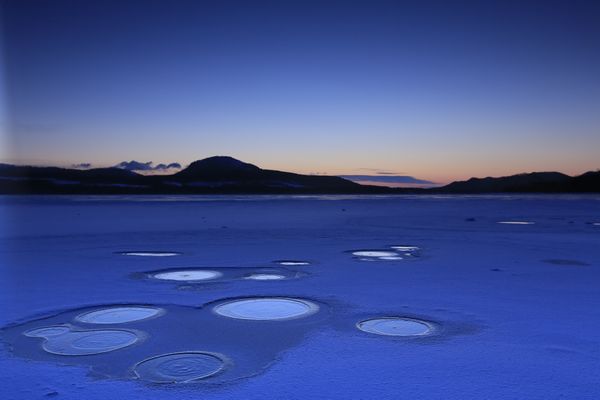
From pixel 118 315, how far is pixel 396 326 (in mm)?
2368

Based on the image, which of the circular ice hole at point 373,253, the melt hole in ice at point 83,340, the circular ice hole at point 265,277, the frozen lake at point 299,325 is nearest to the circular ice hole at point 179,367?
the frozen lake at point 299,325

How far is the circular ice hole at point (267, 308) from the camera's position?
3998mm

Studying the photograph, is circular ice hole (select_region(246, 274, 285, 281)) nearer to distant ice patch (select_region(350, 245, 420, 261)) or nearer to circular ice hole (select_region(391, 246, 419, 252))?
distant ice patch (select_region(350, 245, 420, 261))

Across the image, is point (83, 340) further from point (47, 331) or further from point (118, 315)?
point (118, 315)

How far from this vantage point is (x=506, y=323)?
377 centimetres

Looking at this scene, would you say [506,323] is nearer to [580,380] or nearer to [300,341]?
[580,380]

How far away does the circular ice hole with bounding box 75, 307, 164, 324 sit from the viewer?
3818 millimetres

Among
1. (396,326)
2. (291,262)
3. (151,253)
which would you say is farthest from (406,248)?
(396,326)

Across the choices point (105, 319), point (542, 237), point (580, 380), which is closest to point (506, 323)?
point (580, 380)

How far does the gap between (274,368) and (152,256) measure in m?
5.08

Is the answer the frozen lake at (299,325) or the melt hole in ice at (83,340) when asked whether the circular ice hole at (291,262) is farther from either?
the melt hole in ice at (83,340)

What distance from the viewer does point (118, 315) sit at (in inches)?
157

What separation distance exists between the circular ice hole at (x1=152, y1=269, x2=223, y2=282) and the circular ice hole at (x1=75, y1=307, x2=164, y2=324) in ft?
4.43

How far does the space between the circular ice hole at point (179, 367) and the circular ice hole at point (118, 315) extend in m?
1.02
